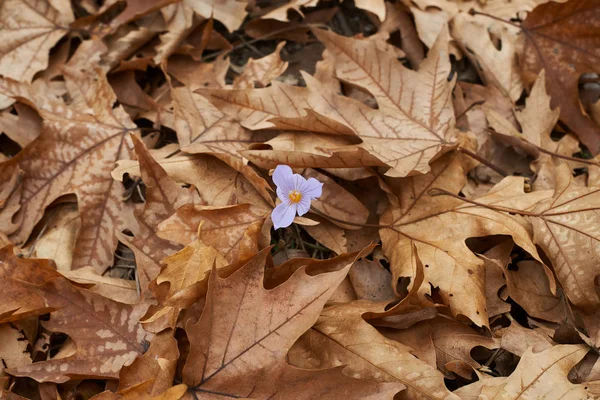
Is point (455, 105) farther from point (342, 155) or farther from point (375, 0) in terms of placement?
point (342, 155)

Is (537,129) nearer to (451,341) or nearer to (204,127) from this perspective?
(451,341)

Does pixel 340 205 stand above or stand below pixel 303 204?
below

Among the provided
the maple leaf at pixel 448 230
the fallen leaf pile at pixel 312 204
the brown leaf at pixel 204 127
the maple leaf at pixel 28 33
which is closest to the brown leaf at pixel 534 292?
the fallen leaf pile at pixel 312 204

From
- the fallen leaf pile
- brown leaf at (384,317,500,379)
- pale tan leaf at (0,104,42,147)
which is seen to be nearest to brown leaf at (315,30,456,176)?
the fallen leaf pile

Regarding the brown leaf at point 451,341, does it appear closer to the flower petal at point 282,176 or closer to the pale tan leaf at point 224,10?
the flower petal at point 282,176

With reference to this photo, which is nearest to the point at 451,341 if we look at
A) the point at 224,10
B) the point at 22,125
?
the point at 224,10

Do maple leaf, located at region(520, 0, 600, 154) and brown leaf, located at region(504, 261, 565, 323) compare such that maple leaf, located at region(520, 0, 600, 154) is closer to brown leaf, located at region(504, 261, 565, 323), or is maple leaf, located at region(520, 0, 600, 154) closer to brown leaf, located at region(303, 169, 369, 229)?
brown leaf, located at region(504, 261, 565, 323)

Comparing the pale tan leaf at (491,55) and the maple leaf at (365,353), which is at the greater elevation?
the pale tan leaf at (491,55)

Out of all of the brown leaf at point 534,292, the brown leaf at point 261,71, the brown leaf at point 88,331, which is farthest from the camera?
the brown leaf at point 261,71

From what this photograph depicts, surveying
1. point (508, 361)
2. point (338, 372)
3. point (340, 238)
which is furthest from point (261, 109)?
point (508, 361)
